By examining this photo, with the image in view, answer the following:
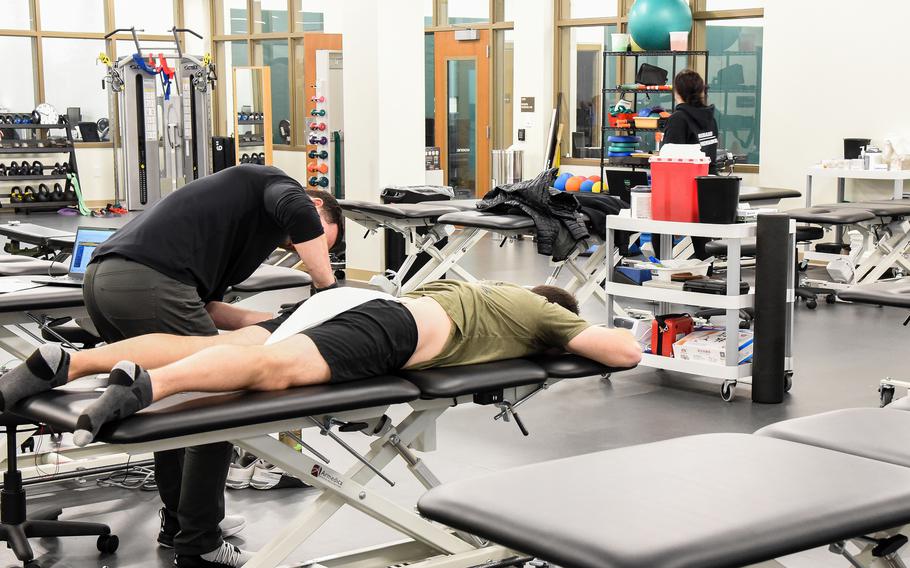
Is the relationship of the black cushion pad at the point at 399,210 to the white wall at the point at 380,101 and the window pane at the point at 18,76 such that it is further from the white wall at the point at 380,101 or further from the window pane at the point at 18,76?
the window pane at the point at 18,76

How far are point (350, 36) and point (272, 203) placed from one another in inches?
211

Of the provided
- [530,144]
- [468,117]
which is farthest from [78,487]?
[468,117]

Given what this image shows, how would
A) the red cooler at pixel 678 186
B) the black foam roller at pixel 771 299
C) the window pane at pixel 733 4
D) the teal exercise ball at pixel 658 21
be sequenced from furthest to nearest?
the window pane at pixel 733 4 → the teal exercise ball at pixel 658 21 → the red cooler at pixel 678 186 → the black foam roller at pixel 771 299

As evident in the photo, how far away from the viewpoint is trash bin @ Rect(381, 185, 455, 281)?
24.4 ft

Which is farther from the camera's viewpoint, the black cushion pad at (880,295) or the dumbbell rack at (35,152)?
the dumbbell rack at (35,152)

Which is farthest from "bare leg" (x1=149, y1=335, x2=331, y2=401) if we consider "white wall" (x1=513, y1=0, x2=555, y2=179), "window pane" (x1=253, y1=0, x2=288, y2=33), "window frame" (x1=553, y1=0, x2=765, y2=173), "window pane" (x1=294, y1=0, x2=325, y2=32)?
"window pane" (x1=253, y1=0, x2=288, y2=33)

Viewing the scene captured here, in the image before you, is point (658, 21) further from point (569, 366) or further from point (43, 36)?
point (43, 36)

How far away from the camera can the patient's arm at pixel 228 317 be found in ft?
11.5

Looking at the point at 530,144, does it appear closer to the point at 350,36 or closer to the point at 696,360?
the point at 350,36

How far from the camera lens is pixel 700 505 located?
4.83ft

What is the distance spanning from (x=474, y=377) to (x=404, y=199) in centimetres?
496

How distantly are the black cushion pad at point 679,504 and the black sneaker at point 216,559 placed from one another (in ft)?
5.37

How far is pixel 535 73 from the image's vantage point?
11648mm

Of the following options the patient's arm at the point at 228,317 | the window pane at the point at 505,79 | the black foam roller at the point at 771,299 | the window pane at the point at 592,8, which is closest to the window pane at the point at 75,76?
the window pane at the point at 505,79
